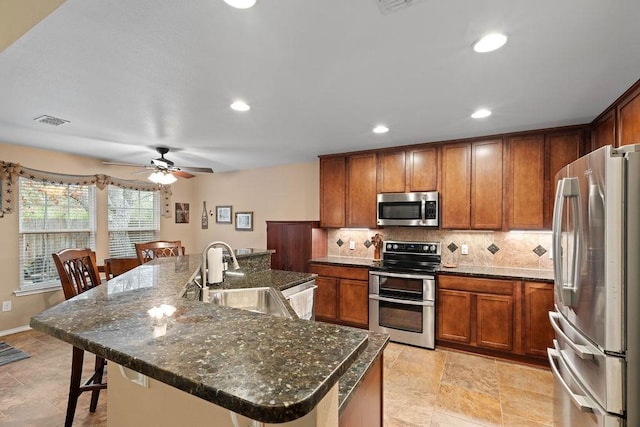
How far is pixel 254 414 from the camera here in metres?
0.54

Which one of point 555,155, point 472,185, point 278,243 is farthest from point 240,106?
point 555,155

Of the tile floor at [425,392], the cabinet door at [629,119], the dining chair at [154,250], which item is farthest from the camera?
the dining chair at [154,250]

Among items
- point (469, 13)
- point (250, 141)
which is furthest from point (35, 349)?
point (469, 13)

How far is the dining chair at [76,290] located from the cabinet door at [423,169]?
3.52 m

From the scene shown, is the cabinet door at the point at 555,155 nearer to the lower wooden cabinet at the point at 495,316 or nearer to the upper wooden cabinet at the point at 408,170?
the lower wooden cabinet at the point at 495,316

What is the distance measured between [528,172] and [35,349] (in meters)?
5.93

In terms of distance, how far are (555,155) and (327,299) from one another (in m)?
3.18

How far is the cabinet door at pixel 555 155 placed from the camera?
315 centimetres

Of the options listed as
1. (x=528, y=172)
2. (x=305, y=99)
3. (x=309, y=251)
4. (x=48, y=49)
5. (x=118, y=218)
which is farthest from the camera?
(x=118, y=218)

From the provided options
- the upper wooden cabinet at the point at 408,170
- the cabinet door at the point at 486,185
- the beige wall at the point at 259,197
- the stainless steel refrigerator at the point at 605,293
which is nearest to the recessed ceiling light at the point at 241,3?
the stainless steel refrigerator at the point at 605,293

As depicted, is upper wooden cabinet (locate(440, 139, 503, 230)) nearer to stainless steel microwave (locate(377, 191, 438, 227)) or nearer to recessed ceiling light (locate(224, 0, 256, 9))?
stainless steel microwave (locate(377, 191, 438, 227))

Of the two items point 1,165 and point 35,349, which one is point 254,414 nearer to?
point 35,349

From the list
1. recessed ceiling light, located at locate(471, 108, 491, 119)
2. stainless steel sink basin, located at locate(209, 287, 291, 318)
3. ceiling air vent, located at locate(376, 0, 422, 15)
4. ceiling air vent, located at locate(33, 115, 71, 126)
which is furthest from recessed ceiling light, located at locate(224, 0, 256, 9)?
ceiling air vent, located at locate(33, 115, 71, 126)

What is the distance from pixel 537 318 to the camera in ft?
10.0
